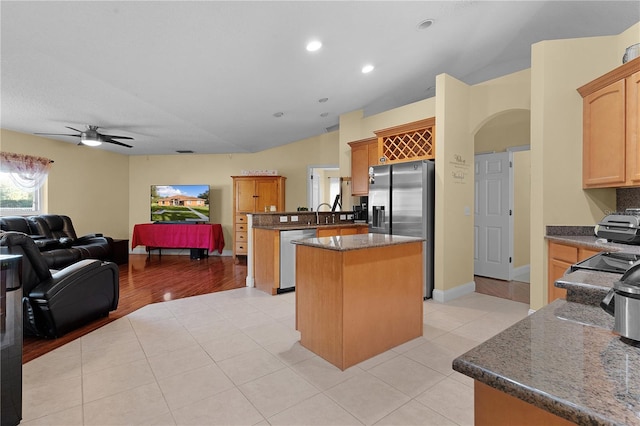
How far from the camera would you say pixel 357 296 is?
88.4 inches

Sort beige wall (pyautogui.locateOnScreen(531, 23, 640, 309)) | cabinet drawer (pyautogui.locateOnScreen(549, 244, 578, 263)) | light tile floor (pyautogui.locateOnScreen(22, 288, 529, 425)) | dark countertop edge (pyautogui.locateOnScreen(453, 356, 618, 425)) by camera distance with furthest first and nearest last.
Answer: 1. beige wall (pyautogui.locateOnScreen(531, 23, 640, 309))
2. cabinet drawer (pyautogui.locateOnScreen(549, 244, 578, 263))
3. light tile floor (pyautogui.locateOnScreen(22, 288, 529, 425))
4. dark countertop edge (pyautogui.locateOnScreen(453, 356, 618, 425))

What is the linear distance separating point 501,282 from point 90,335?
207 inches

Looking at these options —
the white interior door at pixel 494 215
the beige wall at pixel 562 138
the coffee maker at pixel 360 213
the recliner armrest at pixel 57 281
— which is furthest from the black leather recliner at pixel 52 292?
the white interior door at pixel 494 215

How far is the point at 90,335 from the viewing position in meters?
2.76

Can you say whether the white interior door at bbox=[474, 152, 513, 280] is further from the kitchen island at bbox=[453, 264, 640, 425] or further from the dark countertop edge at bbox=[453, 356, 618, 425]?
the dark countertop edge at bbox=[453, 356, 618, 425]

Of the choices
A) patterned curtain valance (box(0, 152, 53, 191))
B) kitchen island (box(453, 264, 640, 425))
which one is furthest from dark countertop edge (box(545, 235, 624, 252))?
patterned curtain valance (box(0, 152, 53, 191))

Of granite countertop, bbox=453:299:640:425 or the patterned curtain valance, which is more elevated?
the patterned curtain valance

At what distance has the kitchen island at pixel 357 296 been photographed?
2.19 meters

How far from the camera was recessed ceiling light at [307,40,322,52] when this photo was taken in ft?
10.1

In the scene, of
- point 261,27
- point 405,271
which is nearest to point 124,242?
point 261,27

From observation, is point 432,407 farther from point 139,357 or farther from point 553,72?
point 553,72

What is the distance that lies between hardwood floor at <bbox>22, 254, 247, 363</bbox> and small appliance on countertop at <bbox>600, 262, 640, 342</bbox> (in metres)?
3.41

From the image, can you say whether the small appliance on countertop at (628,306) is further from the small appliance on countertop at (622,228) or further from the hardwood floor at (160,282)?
the hardwood floor at (160,282)

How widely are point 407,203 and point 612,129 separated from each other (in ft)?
6.66
